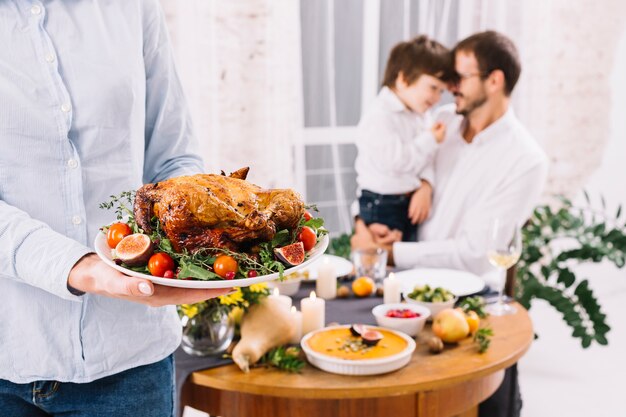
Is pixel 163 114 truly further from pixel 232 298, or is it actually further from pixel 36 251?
pixel 232 298

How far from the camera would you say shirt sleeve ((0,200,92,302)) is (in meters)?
1.19

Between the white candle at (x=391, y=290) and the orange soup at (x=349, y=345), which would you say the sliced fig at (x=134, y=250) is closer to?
the orange soup at (x=349, y=345)

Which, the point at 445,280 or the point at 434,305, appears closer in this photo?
the point at 434,305

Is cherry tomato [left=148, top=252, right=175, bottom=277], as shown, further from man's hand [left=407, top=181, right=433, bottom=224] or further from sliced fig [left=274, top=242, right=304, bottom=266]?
man's hand [left=407, top=181, right=433, bottom=224]

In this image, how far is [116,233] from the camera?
127 centimetres

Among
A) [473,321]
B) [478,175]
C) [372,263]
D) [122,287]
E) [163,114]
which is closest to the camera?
[122,287]

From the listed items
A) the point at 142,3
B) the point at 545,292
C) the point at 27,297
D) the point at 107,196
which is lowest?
the point at 545,292

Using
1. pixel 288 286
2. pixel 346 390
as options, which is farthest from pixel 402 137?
pixel 346 390

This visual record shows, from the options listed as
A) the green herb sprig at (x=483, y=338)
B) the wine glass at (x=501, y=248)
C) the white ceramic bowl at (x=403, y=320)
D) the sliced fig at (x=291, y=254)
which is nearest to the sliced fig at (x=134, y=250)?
the sliced fig at (x=291, y=254)

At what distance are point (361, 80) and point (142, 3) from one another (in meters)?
3.27

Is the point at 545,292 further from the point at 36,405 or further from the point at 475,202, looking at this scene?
the point at 36,405

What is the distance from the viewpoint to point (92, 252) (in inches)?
49.0

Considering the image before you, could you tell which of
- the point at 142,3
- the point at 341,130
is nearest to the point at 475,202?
the point at 341,130

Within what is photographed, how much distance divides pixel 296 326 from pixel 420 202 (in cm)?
165
